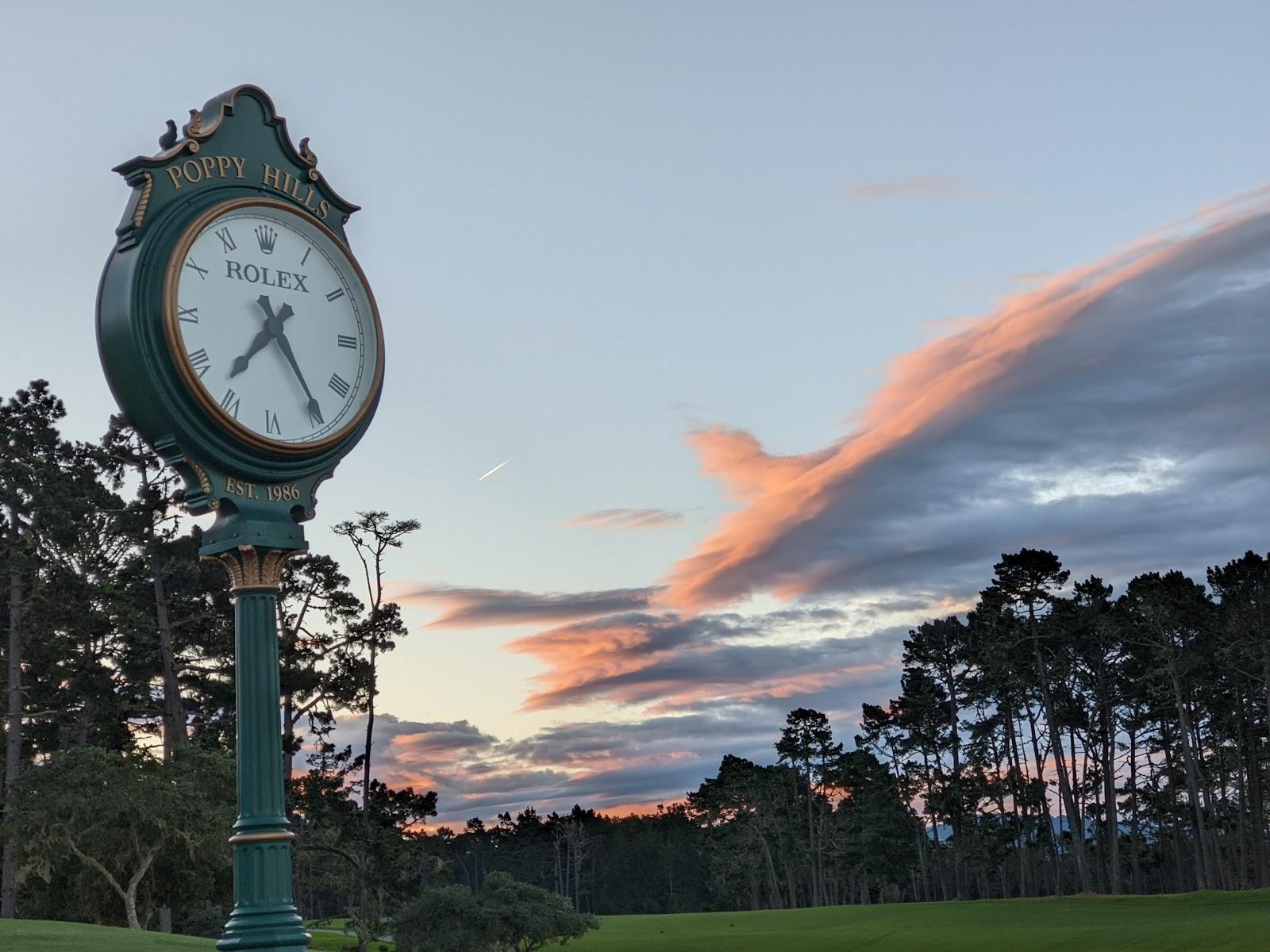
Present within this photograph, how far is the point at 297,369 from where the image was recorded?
1109 cm

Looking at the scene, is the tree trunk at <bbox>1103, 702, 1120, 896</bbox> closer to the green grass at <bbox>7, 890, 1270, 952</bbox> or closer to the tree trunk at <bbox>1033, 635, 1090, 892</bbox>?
the tree trunk at <bbox>1033, 635, 1090, 892</bbox>

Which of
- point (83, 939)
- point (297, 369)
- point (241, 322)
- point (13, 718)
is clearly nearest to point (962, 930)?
point (13, 718)

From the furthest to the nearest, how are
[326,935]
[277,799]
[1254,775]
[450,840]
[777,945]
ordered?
[450,840] → [1254,775] → [326,935] → [777,945] → [277,799]

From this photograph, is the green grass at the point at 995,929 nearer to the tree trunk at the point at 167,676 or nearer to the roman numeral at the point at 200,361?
the tree trunk at the point at 167,676

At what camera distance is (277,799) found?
10.2m

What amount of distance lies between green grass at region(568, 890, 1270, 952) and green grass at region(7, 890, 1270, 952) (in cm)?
7

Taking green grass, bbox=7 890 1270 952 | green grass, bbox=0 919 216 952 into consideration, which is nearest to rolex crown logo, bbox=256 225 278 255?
green grass, bbox=0 919 216 952

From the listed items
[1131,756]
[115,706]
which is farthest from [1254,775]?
[115,706]

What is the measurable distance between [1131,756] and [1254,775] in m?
10.8

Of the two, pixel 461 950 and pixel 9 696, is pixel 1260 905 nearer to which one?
pixel 461 950

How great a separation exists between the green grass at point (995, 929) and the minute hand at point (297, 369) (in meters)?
35.7

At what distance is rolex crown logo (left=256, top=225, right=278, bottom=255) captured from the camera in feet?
36.1

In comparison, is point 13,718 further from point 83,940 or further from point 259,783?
point 259,783

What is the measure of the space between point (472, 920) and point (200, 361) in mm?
32967
